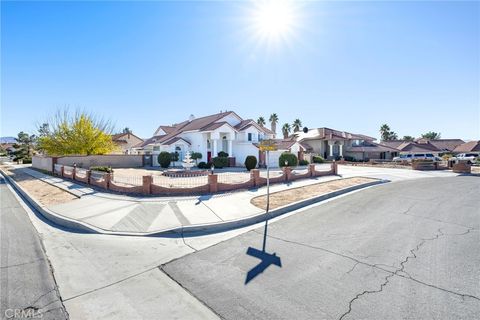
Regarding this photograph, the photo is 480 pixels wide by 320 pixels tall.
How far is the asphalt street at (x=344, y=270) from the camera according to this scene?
350 cm

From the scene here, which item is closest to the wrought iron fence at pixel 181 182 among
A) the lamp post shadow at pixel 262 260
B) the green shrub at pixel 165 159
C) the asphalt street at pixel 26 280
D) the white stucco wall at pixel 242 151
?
the asphalt street at pixel 26 280

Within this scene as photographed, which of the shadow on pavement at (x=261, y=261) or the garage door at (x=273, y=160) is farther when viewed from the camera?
the garage door at (x=273, y=160)

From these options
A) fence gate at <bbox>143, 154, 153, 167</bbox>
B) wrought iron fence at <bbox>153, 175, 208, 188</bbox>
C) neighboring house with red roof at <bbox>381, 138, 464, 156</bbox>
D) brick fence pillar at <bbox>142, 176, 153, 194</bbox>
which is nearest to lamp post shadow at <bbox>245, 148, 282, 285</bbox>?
wrought iron fence at <bbox>153, 175, 208, 188</bbox>

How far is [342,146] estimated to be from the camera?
147 feet

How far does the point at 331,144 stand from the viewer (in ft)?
142

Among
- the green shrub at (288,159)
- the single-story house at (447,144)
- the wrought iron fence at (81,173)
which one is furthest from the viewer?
the single-story house at (447,144)

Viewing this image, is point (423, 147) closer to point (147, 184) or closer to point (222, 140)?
point (222, 140)

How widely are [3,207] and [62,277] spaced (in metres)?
10.0

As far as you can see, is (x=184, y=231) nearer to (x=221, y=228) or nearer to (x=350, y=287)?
(x=221, y=228)

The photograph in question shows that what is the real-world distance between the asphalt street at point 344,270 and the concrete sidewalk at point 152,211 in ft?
5.89

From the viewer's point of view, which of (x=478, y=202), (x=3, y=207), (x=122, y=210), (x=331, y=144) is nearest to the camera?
(x=122, y=210)

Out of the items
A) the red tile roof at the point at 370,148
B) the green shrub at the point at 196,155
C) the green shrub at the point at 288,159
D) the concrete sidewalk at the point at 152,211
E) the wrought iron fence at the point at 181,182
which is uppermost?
the red tile roof at the point at 370,148

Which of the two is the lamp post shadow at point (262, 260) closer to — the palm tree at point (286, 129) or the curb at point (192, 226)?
the curb at point (192, 226)

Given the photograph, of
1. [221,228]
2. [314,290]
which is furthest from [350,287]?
[221,228]
